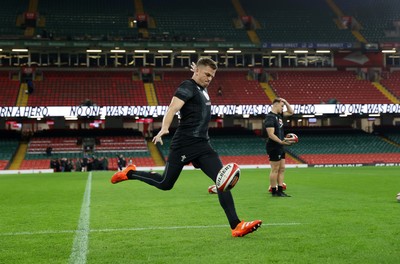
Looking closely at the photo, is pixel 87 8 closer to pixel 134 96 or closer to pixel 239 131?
pixel 134 96

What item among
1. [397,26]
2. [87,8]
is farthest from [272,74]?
[87,8]

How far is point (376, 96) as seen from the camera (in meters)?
57.6

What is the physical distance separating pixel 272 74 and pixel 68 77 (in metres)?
21.8

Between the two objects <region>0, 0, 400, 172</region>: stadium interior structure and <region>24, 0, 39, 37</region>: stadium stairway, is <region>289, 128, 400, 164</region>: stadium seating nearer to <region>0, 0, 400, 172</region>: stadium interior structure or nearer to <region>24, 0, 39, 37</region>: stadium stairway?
<region>0, 0, 400, 172</region>: stadium interior structure

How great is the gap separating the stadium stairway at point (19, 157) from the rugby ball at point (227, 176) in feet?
136

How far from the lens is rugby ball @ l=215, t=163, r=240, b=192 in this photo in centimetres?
724

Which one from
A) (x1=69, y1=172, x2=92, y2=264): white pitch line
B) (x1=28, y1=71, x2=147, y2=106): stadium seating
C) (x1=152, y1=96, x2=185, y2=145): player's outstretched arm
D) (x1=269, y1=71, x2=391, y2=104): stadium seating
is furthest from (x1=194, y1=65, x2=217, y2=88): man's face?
(x1=269, y1=71, x2=391, y2=104): stadium seating

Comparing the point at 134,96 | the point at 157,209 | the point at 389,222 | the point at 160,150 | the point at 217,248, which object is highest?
the point at 217,248

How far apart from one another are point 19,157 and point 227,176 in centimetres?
4484

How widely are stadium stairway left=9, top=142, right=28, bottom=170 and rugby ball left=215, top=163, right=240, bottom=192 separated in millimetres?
41414

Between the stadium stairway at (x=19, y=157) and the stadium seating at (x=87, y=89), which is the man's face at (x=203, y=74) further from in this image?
the stadium seating at (x=87, y=89)

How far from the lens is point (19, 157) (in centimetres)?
4906

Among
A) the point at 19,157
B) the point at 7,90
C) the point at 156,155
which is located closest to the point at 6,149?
the point at 19,157

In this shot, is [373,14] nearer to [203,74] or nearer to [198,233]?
[203,74]
